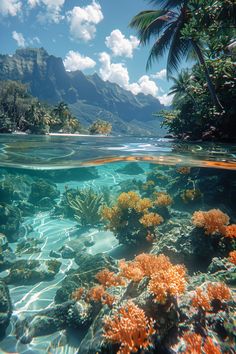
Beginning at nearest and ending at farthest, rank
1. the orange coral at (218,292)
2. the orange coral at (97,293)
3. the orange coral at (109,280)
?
the orange coral at (218,292) < the orange coral at (97,293) < the orange coral at (109,280)

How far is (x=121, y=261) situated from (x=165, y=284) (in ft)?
8.97

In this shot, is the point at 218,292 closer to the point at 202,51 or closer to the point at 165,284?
the point at 165,284

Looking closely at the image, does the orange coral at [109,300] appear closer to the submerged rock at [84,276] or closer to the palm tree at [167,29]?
the submerged rock at [84,276]

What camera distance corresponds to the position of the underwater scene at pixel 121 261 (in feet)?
12.4

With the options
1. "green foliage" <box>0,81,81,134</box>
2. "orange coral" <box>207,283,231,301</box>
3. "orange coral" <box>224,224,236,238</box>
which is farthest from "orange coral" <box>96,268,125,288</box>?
"green foliage" <box>0,81,81,134</box>

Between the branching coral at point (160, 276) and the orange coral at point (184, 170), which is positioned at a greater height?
the branching coral at point (160, 276)

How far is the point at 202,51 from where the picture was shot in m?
11.3

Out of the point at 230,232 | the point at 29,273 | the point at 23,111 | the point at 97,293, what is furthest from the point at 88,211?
the point at 23,111

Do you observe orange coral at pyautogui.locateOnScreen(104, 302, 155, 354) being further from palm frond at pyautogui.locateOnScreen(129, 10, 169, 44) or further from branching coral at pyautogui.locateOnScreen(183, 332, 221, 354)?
palm frond at pyautogui.locateOnScreen(129, 10, 169, 44)

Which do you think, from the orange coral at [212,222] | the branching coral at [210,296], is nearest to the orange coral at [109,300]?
the branching coral at [210,296]

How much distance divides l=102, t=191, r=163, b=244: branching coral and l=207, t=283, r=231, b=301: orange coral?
197 inches

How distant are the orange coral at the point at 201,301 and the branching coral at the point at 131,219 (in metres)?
4.99

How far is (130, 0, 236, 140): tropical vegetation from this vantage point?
6.15m

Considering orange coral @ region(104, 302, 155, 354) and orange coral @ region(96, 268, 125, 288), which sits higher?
orange coral @ region(104, 302, 155, 354)
